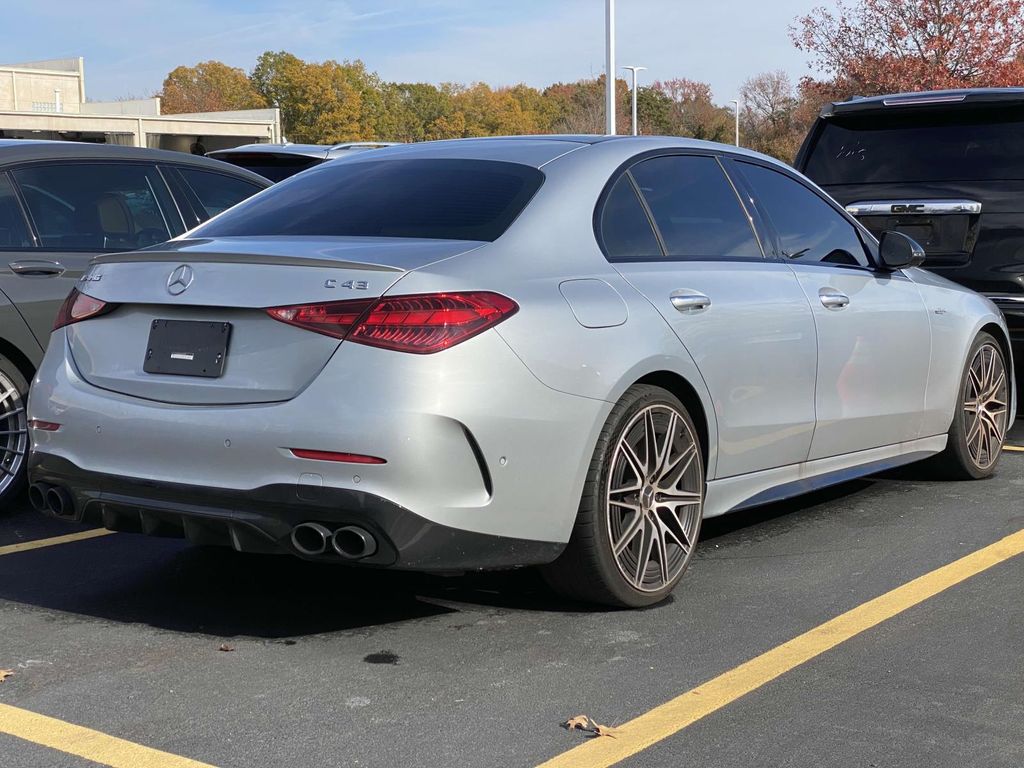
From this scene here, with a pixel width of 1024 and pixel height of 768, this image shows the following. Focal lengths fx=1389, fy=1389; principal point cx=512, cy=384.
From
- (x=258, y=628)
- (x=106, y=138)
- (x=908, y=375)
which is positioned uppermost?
(x=106, y=138)

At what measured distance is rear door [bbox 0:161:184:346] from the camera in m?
6.17

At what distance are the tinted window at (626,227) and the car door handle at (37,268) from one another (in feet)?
9.21

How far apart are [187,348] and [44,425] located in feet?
2.04

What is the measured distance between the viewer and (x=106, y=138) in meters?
50.6

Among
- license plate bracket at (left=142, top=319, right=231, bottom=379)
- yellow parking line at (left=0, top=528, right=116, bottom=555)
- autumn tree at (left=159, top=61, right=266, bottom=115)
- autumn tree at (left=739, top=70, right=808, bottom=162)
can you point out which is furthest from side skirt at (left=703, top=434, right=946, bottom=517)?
autumn tree at (left=159, top=61, right=266, bottom=115)

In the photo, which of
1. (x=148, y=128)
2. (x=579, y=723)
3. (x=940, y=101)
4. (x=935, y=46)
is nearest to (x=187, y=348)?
(x=579, y=723)

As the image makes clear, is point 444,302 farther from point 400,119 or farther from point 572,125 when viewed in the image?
point 400,119

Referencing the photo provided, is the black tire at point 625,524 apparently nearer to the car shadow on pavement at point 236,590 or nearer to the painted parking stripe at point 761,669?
the car shadow on pavement at point 236,590

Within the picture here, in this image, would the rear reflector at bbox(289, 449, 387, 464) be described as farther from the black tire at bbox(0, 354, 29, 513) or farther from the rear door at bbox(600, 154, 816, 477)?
the black tire at bbox(0, 354, 29, 513)

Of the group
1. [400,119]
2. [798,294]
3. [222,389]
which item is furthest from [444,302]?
[400,119]

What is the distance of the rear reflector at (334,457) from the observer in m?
3.84

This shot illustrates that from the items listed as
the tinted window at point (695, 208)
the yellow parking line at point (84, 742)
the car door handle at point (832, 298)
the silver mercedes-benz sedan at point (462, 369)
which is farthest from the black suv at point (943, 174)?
the yellow parking line at point (84, 742)

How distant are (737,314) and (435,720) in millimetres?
2056

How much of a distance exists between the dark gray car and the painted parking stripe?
365 cm
